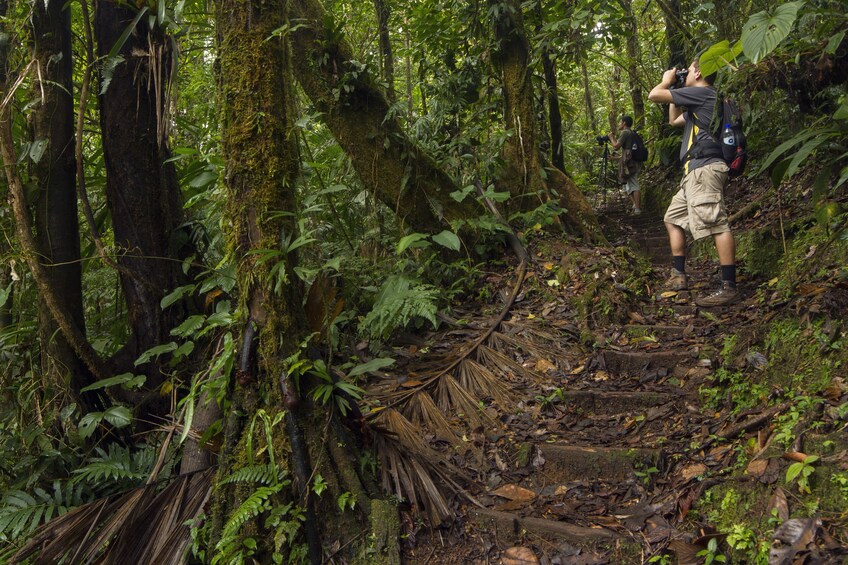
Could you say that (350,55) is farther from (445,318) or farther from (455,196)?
(445,318)

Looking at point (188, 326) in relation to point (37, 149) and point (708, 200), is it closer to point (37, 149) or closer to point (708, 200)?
point (37, 149)

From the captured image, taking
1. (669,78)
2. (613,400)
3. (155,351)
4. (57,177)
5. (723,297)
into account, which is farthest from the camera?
(669,78)

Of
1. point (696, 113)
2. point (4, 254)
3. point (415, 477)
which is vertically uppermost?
point (696, 113)

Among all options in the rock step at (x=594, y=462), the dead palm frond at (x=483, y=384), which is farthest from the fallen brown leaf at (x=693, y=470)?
the dead palm frond at (x=483, y=384)

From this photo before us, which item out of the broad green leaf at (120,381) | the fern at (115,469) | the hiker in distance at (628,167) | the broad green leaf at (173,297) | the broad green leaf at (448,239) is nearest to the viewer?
the fern at (115,469)

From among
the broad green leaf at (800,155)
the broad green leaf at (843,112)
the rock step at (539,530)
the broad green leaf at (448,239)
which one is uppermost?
the broad green leaf at (843,112)

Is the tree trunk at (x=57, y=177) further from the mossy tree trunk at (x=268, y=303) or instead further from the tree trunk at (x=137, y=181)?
the mossy tree trunk at (x=268, y=303)

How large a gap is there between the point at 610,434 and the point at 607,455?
38cm

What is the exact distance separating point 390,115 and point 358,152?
1.39 feet

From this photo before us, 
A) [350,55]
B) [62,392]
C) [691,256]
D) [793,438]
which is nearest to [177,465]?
[62,392]

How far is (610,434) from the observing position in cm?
357

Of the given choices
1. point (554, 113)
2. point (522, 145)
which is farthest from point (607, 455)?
point (554, 113)

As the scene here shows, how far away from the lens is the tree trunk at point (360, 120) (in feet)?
17.3

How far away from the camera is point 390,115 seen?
17.2 ft
